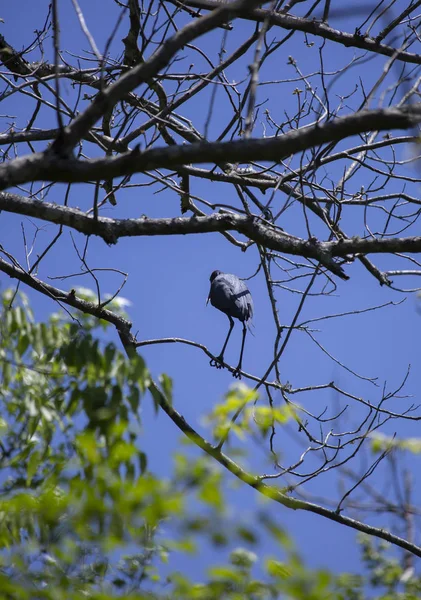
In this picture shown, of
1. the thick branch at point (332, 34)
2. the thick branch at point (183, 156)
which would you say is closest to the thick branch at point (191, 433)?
the thick branch at point (183, 156)

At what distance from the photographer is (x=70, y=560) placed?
2.02 metres

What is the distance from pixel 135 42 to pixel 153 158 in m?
2.51

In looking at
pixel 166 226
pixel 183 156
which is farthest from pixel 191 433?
pixel 183 156

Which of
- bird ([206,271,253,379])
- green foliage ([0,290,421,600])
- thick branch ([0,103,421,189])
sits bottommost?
green foliage ([0,290,421,600])

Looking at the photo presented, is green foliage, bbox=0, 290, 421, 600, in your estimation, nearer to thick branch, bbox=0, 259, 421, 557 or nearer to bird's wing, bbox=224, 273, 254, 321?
thick branch, bbox=0, 259, 421, 557

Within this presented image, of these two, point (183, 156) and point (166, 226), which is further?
point (166, 226)

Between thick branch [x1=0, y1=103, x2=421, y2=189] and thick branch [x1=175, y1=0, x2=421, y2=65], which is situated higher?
thick branch [x1=175, y1=0, x2=421, y2=65]

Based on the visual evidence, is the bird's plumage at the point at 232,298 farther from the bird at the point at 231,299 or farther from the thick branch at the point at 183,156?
the thick branch at the point at 183,156

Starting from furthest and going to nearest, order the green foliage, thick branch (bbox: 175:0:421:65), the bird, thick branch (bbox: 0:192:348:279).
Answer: the bird < thick branch (bbox: 175:0:421:65) < thick branch (bbox: 0:192:348:279) < the green foliage

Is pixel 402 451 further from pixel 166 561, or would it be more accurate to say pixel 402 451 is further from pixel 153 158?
pixel 153 158

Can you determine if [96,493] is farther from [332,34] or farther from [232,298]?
[232,298]

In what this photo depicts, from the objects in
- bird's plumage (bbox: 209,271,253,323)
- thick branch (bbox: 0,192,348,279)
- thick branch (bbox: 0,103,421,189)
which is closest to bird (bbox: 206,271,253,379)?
bird's plumage (bbox: 209,271,253,323)

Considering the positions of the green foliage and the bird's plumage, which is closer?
the green foliage

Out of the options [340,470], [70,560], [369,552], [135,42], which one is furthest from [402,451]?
[369,552]
